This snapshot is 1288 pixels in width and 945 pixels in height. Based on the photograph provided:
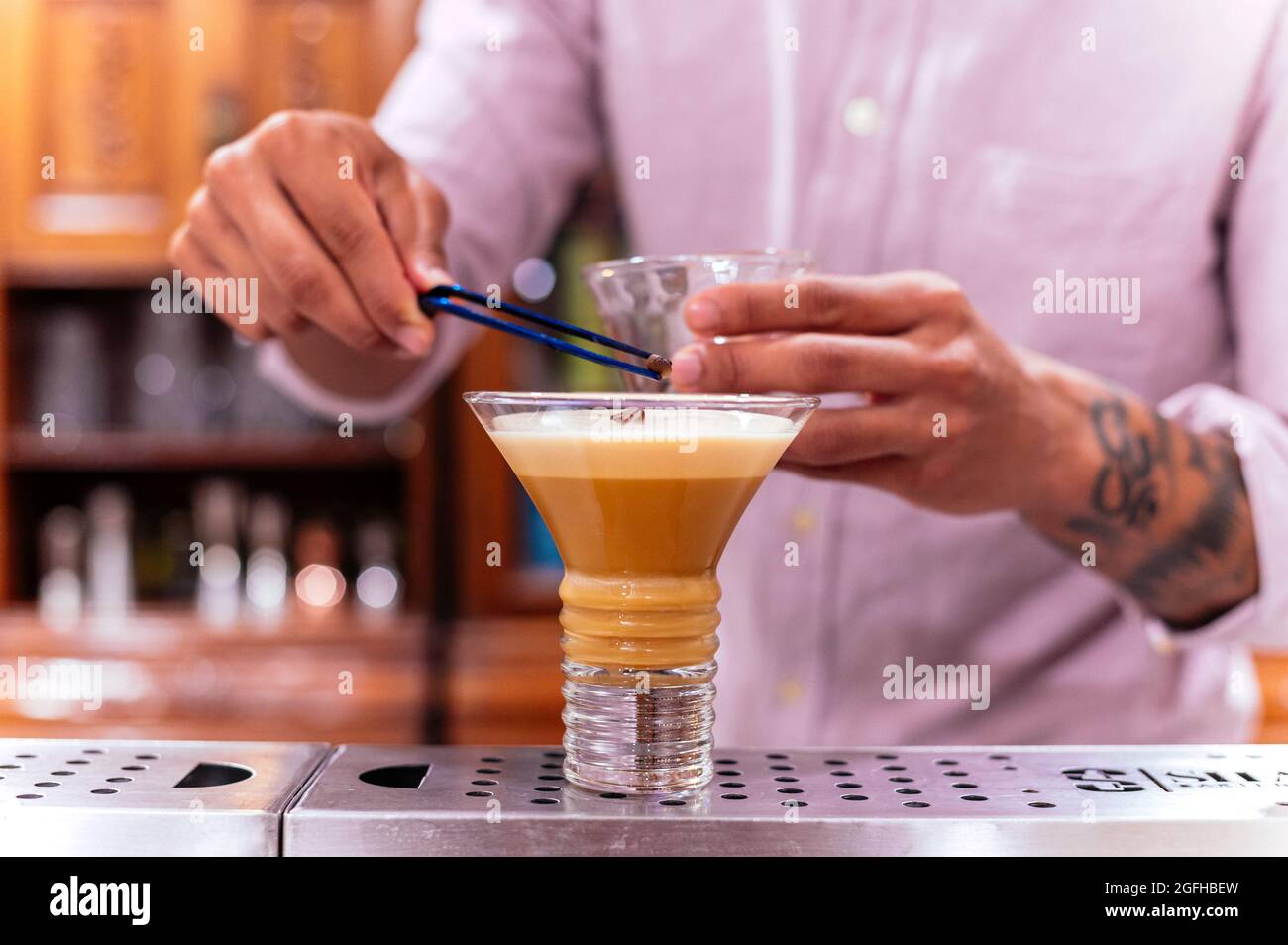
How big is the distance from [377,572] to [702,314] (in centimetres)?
242

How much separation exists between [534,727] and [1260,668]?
1668 millimetres

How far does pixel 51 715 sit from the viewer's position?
3.10 m

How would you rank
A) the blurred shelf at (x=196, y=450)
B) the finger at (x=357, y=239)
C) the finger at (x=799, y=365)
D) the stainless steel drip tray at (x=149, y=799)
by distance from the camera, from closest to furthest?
the stainless steel drip tray at (x=149, y=799)
the finger at (x=799, y=365)
the finger at (x=357, y=239)
the blurred shelf at (x=196, y=450)

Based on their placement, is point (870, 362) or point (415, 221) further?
point (415, 221)

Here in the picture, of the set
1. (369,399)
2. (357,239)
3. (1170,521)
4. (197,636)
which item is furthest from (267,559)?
(1170,521)

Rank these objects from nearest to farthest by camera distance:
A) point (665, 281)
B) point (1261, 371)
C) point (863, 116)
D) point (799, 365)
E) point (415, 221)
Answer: point (799, 365) → point (665, 281) → point (415, 221) → point (1261, 371) → point (863, 116)

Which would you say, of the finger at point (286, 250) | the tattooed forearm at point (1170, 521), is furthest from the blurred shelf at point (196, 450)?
the tattooed forearm at point (1170, 521)

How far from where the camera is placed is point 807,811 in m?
0.84

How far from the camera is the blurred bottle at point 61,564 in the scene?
331 centimetres

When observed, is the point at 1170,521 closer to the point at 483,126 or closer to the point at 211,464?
the point at 483,126

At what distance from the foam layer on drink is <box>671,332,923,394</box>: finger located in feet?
0.42

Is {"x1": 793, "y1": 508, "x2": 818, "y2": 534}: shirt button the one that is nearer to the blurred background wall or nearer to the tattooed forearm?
the tattooed forearm

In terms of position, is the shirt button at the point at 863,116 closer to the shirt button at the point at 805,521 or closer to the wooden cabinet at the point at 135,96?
the shirt button at the point at 805,521
